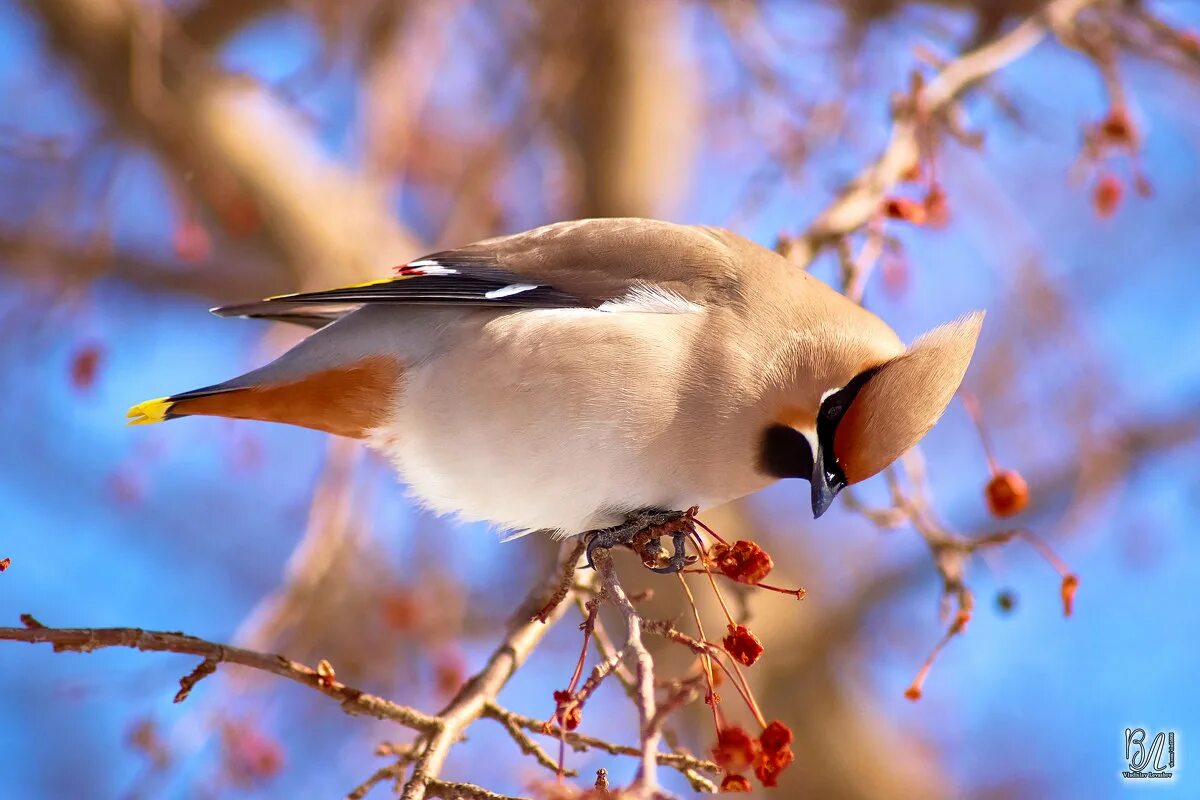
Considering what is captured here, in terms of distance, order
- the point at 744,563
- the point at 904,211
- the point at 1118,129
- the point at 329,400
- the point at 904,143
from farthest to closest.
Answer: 1. the point at 1118,129
2. the point at 904,143
3. the point at 904,211
4. the point at 329,400
5. the point at 744,563

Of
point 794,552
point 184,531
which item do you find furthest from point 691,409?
point 184,531

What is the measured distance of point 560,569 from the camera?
290cm

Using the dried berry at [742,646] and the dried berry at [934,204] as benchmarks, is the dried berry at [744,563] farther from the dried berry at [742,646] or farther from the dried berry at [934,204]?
the dried berry at [934,204]

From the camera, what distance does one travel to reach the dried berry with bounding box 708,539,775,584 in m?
2.23

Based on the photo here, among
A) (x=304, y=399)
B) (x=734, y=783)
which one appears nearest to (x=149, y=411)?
(x=304, y=399)

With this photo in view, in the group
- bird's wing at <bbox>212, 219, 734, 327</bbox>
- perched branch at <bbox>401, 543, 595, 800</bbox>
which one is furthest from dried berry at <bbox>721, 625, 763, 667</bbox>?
bird's wing at <bbox>212, 219, 734, 327</bbox>

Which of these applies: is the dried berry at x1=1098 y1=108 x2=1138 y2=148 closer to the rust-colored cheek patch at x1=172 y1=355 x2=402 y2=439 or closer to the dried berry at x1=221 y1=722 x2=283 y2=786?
the rust-colored cheek patch at x1=172 y1=355 x2=402 y2=439

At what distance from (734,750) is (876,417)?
3.40ft

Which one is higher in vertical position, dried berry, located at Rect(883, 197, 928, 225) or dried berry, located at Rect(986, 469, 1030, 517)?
dried berry, located at Rect(883, 197, 928, 225)

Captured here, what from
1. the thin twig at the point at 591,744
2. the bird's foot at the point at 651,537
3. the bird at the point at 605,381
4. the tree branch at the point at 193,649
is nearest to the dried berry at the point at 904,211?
the bird at the point at 605,381

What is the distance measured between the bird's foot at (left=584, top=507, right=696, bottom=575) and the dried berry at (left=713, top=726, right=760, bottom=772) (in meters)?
0.59

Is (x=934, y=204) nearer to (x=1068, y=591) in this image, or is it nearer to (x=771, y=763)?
(x=1068, y=591)

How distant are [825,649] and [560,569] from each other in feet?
9.83

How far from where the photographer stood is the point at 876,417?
262 centimetres
